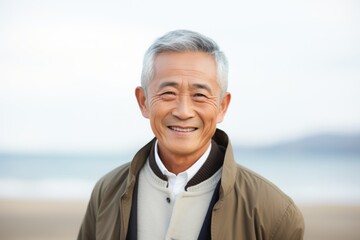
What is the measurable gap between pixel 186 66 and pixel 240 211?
1.71 ft

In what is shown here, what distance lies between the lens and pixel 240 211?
188cm

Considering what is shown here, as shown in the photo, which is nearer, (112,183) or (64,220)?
(112,183)

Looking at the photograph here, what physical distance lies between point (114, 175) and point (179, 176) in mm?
280

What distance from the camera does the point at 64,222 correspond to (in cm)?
777

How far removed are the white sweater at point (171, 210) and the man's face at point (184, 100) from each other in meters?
0.14

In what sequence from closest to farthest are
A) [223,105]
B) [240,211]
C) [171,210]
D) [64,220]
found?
[240,211] < [171,210] < [223,105] < [64,220]

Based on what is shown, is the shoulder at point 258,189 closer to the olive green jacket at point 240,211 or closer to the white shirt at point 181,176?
the olive green jacket at point 240,211

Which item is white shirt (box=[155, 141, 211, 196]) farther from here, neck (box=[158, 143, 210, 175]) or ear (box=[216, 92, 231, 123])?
ear (box=[216, 92, 231, 123])

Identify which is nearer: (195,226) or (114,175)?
(195,226)

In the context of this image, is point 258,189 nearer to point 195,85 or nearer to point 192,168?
point 192,168

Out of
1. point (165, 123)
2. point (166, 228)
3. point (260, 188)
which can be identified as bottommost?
point (166, 228)

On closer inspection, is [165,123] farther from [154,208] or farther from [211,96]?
[154,208]

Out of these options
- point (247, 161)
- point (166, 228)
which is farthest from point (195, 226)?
point (247, 161)

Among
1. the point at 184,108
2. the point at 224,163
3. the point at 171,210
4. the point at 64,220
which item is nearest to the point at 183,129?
the point at 184,108
